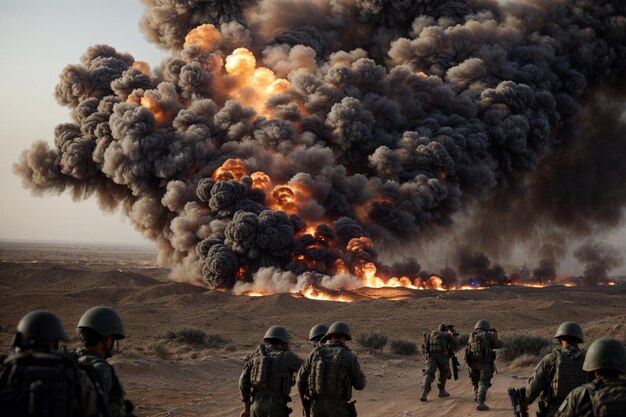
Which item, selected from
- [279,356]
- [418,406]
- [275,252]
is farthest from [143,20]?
[279,356]

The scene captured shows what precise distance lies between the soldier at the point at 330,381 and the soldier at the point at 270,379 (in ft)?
0.67

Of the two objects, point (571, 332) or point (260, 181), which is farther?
point (260, 181)

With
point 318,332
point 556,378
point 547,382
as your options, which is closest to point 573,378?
point 556,378

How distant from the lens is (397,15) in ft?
220

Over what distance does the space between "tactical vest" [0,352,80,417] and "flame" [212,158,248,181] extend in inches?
1693

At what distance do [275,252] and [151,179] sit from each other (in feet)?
38.0

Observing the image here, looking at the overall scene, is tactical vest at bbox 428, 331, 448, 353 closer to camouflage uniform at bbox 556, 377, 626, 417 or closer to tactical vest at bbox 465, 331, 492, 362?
tactical vest at bbox 465, 331, 492, 362

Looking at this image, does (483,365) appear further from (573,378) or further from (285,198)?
(285,198)

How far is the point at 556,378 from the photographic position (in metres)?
8.88

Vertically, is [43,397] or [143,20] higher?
[143,20]

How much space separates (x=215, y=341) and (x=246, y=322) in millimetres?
7556

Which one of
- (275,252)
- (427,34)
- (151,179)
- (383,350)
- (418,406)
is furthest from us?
(427,34)

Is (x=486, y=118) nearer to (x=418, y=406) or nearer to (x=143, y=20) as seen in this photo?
(x=143, y=20)

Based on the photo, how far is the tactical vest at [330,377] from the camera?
31.5 feet
